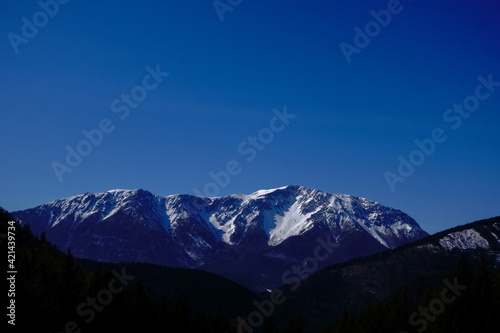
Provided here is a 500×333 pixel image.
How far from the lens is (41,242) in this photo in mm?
168250

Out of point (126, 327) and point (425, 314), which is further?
point (425, 314)

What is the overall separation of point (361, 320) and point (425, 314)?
32227 mm

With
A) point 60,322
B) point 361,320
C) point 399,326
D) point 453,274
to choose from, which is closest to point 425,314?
point 399,326

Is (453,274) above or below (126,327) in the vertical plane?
below

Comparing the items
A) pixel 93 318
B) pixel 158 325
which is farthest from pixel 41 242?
pixel 93 318

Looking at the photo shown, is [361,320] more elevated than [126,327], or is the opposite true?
[126,327]

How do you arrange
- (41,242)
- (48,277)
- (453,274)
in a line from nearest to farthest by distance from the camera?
(453,274), (48,277), (41,242)

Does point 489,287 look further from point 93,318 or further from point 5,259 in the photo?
point 5,259

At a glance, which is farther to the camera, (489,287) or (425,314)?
(425,314)

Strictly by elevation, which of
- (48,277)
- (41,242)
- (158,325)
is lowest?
(158,325)

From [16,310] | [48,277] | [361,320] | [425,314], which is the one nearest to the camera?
[16,310]

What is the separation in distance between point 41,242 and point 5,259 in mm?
125600

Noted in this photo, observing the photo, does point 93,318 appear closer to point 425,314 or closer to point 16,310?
point 16,310

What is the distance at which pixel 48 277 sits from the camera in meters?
63.4
